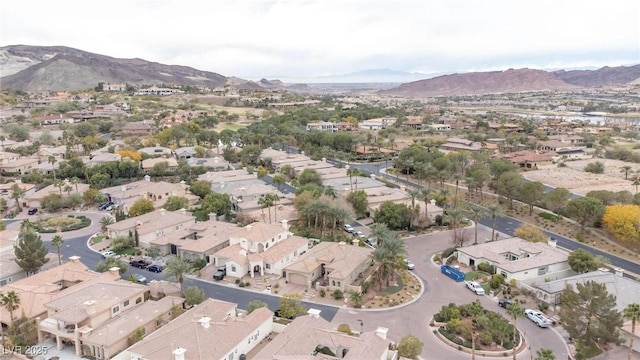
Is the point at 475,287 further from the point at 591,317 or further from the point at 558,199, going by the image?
the point at 558,199

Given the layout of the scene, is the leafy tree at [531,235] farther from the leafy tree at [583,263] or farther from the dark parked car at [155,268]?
the dark parked car at [155,268]

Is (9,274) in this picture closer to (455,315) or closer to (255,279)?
(255,279)

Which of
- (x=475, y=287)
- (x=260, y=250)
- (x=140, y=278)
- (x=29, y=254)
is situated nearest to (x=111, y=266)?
(x=140, y=278)

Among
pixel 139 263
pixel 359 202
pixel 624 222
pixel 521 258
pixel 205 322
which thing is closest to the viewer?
pixel 205 322

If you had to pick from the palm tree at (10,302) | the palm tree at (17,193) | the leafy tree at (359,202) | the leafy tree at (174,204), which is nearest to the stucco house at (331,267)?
the leafy tree at (359,202)

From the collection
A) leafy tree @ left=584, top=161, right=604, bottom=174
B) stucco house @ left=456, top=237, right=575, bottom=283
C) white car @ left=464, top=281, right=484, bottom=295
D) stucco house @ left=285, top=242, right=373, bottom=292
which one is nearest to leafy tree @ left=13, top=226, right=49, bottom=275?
stucco house @ left=285, top=242, right=373, bottom=292

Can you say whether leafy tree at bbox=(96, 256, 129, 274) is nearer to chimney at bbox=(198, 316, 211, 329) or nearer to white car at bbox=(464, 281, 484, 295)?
chimney at bbox=(198, 316, 211, 329)
